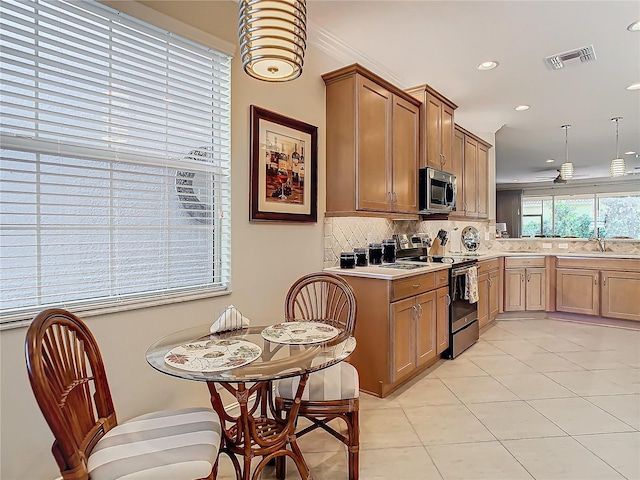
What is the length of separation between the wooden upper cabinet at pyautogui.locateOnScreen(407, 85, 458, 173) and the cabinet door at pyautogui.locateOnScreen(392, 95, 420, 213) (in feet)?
0.24

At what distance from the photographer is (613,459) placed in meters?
1.99

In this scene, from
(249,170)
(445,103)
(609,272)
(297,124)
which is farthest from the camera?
(609,272)

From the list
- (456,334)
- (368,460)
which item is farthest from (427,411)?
(456,334)

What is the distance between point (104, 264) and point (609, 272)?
18.5ft

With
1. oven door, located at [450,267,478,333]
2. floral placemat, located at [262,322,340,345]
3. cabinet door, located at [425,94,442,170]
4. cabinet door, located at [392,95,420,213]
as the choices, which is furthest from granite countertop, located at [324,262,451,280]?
cabinet door, located at [425,94,442,170]

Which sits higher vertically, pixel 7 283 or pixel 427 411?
pixel 7 283

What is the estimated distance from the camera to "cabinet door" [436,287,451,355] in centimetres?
329

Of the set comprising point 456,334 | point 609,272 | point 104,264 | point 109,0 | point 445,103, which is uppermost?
point 445,103

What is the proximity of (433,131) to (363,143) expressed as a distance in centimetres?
117

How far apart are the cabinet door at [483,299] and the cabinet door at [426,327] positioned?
1346 millimetres

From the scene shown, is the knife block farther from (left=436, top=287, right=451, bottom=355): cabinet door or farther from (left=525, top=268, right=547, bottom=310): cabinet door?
(left=525, top=268, right=547, bottom=310): cabinet door

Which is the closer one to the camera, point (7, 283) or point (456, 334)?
point (7, 283)

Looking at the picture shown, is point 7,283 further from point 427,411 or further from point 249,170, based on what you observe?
point 427,411

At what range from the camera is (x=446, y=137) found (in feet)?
13.0
